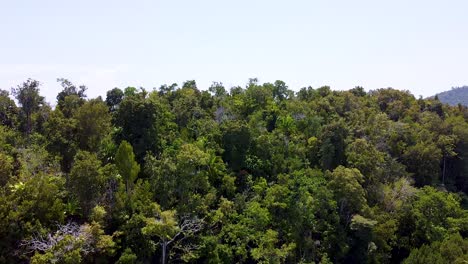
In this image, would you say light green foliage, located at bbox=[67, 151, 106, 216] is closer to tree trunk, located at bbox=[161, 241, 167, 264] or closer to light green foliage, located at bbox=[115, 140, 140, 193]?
light green foliage, located at bbox=[115, 140, 140, 193]

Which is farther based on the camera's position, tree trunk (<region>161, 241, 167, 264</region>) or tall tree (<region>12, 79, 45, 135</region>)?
tall tree (<region>12, 79, 45, 135</region>)

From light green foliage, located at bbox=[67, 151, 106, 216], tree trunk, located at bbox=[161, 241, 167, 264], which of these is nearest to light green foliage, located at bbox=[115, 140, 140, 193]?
light green foliage, located at bbox=[67, 151, 106, 216]

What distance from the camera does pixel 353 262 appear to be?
3038 cm

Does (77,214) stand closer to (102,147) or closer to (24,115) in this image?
(102,147)

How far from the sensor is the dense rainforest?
24.1 meters

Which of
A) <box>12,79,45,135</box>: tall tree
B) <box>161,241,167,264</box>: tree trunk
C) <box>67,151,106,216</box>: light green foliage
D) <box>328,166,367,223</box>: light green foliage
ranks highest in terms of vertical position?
<box>12,79,45,135</box>: tall tree

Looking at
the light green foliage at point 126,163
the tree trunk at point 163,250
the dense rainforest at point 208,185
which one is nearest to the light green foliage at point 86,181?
the dense rainforest at point 208,185

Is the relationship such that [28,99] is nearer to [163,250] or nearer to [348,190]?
[163,250]

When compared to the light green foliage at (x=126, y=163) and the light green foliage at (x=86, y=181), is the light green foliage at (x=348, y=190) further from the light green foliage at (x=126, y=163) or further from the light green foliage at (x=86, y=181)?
the light green foliage at (x=86, y=181)

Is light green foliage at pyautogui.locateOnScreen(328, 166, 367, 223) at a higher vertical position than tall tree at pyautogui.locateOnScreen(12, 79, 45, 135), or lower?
lower

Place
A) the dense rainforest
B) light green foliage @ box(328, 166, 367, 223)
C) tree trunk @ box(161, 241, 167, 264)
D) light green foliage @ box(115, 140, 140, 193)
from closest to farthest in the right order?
the dense rainforest
tree trunk @ box(161, 241, 167, 264)
light green foliage @ box(115, 140, 140, 193)
light green foliage @ box(328, 166, 367, 223)

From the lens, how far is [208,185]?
1106 inches

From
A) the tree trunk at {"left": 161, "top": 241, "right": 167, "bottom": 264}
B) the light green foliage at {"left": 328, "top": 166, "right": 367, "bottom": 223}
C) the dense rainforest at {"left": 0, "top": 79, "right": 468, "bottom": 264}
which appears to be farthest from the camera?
the light green foliage at {"left": 328, "top": 166, "right": 367, "bottom": 223}

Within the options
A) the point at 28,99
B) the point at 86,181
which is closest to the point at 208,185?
the point at 86,181
